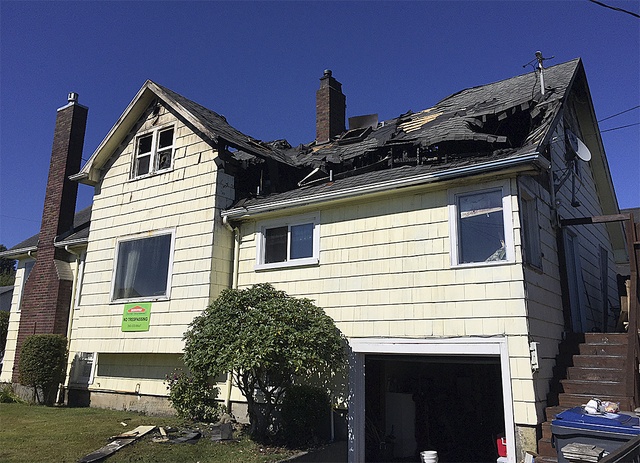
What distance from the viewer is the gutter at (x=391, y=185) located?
7.92 metres

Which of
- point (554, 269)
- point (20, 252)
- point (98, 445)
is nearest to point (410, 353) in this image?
point (554, 269)

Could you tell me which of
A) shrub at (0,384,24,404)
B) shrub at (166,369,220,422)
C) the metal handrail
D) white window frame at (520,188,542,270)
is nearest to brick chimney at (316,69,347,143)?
white window frame at (520,188,542,270)

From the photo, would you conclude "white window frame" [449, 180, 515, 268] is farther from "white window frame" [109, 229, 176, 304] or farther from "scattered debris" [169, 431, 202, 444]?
"white window frame" [109, 229, 176, 304]

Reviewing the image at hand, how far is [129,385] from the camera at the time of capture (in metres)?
12.3

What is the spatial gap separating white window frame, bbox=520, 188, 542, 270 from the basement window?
7.71 meters

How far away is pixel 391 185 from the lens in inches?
364

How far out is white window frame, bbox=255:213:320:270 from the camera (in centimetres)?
1038

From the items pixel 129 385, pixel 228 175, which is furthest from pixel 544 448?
pixel 129 385

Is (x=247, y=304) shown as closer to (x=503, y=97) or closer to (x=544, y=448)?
(x=544, y=448)

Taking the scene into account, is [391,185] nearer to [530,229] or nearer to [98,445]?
[530,229]

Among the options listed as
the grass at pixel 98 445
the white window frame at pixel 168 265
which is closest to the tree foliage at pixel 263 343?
the grass at pixel 98 445

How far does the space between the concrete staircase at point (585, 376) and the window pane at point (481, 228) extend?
236cm

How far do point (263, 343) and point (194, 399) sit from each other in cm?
273

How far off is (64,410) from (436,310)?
9415 millimetres
